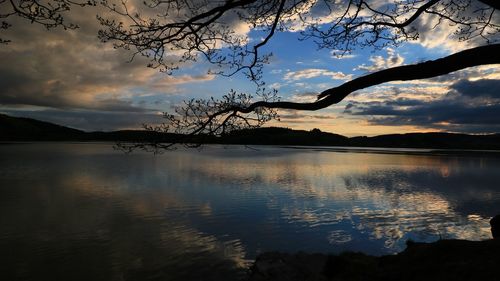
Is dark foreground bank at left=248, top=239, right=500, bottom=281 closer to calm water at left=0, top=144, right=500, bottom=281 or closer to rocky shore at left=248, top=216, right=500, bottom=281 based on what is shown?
rocky shore at left=248, top=216, right=500, bottom=281

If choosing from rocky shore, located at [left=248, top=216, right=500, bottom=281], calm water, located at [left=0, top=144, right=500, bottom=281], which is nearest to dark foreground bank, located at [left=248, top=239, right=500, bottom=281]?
rocky shore, located at [left=248, top=216, right=500, bottom=281]

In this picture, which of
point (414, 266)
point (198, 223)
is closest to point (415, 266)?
point (414, 266)

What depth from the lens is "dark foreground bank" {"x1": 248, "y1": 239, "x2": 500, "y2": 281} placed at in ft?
19.8

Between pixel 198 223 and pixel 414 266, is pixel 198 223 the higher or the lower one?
the lower one

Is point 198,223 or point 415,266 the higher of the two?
point 415,266

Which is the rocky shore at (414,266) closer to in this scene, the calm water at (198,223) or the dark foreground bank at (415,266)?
the dark foreground bank at (415,266)

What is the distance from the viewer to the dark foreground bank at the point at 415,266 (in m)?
6.04

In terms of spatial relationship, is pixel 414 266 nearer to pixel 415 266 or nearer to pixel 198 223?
pixel 415 266

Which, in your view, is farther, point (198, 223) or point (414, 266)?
point (198, 223)

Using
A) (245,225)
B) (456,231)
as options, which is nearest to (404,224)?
(456,231)

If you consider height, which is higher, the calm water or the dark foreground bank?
the dark foreground bank

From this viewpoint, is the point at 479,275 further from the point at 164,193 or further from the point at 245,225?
the point at 164,193

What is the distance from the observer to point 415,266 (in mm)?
7133

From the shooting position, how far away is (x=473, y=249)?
7055mm
